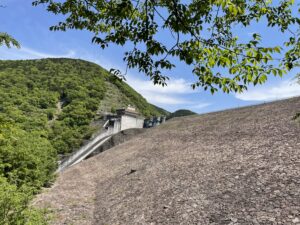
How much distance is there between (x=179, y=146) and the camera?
17391 millimetres

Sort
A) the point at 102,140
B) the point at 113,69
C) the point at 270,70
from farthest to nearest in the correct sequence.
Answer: the point at 102,140 < the point at 113,69 < the point at 270,70

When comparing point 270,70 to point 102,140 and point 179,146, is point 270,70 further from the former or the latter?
point 102,140

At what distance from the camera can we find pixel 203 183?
32.6 ft

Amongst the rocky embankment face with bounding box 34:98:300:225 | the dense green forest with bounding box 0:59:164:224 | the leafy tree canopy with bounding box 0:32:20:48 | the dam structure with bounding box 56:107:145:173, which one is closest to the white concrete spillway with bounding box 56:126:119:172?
the dam structure with bounding box 56:107:145:173

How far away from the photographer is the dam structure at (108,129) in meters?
24.5

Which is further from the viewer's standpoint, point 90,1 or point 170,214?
point 170,214

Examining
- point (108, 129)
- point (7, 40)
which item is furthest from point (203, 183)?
point (108, 129)

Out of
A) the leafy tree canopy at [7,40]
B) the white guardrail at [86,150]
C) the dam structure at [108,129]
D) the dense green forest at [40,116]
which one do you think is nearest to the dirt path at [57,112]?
the dense green forest at [40,116]

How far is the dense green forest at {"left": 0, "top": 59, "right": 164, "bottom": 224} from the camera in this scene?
8.61 m

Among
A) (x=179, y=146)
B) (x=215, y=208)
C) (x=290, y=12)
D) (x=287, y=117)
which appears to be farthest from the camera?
(x=179, y=146)

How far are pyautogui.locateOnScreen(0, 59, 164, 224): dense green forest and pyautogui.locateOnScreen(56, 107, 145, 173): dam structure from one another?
147 centimetres

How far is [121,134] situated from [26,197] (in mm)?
21777

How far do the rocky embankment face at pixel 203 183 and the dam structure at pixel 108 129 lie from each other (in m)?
5.86

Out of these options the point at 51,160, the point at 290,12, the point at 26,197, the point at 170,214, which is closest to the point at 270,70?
the point at 290,12
